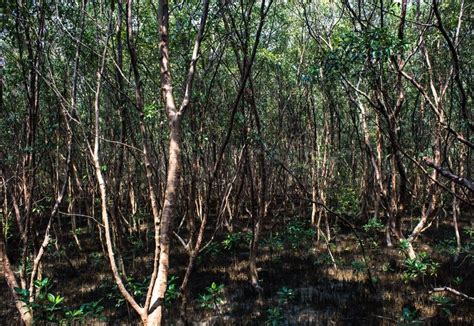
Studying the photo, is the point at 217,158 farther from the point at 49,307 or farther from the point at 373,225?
the point at 373,225

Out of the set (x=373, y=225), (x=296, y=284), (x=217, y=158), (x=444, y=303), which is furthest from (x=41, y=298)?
(x=373, y=225)

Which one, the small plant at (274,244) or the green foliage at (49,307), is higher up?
the green foliage at (49,307)

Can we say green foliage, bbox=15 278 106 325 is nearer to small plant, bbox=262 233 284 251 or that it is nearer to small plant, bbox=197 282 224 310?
small plant, bbox=197 282 224 310

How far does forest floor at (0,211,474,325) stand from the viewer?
5449mm

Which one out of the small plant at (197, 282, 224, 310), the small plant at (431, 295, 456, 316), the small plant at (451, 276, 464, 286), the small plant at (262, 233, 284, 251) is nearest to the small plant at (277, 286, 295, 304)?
the small plant at (197, 282, 224, 310)

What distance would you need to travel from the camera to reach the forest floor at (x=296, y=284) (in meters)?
5.45

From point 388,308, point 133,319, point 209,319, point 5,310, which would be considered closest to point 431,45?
point 388,308

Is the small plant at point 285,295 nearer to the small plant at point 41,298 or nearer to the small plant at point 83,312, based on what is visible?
the small plant at point 83,312

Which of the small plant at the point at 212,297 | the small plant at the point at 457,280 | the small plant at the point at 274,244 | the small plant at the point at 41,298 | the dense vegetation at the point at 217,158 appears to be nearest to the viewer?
the small plant at the point at 41,298

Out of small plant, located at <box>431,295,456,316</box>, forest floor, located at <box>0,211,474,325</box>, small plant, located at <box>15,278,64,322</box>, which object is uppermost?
small plant, located at <box>15,278,64,322</box>

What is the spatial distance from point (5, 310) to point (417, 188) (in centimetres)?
1663

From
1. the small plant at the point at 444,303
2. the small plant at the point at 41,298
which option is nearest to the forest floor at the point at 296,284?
the small plant at the point at 444,303

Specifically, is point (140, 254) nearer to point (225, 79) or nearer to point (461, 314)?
point (225, 79)

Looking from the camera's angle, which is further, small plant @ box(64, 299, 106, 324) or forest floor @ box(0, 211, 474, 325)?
forest floor @ box(0, 211, 474, 325)
